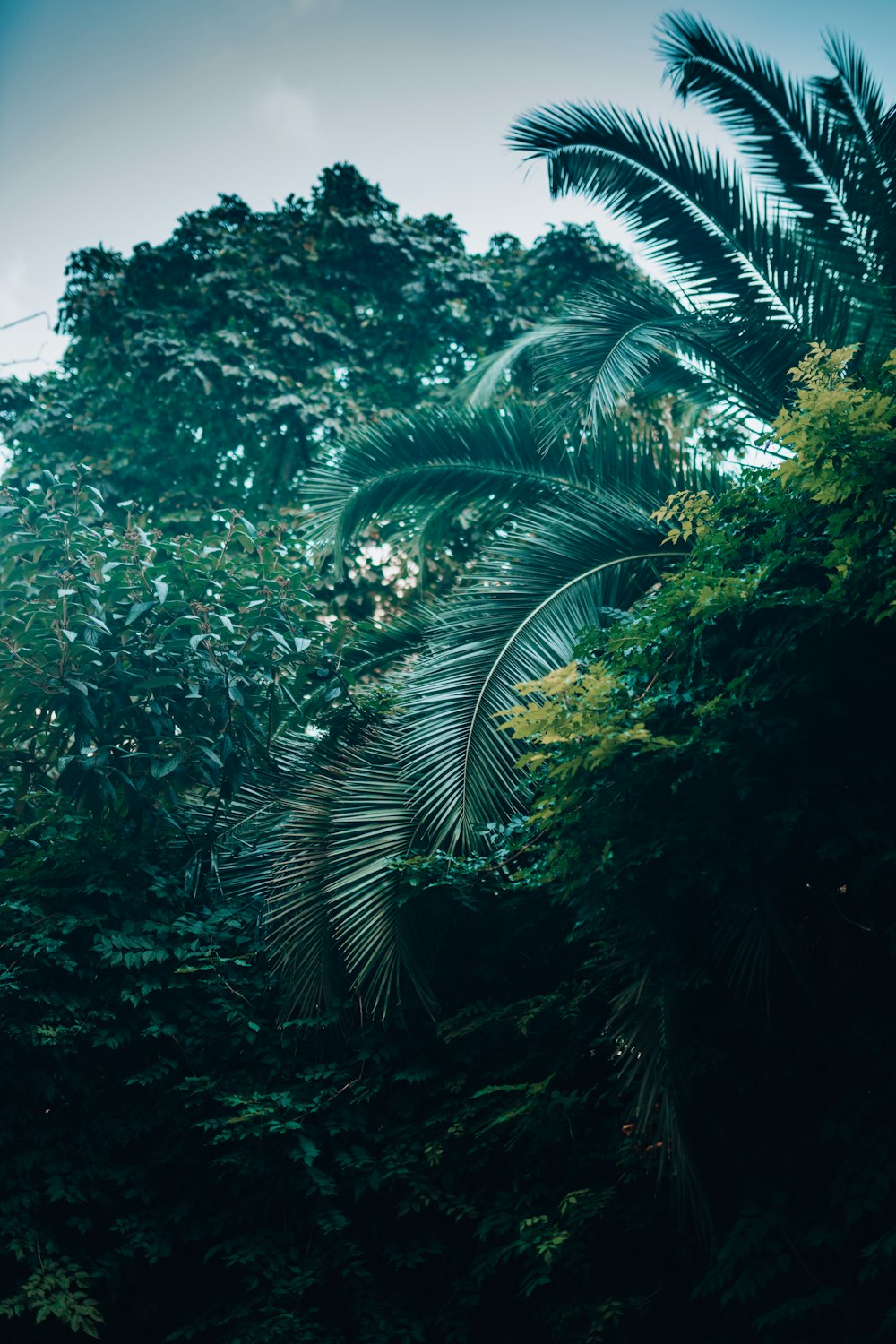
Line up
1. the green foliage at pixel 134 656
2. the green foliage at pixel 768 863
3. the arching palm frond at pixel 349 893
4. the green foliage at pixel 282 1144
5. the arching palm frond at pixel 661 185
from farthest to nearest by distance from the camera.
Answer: the arching palm frond at pixel 661 185 < the green foliage at pixel 134 656 < the arching palm frond at pixel 349 893 < the green foliage at pixel 282 1144 < the green foliage at pixel 768 863

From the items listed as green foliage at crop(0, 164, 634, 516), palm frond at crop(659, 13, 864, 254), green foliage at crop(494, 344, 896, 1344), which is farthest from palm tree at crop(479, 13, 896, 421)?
green foliage at crop(0, 164, 634, 516)

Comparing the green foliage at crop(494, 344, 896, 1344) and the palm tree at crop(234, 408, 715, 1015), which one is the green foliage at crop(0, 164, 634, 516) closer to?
the palm tree at crop(234, 408, 715, 1015)

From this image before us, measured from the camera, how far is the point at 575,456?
18.3 feet

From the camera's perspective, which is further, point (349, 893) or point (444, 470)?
point (444, 470)

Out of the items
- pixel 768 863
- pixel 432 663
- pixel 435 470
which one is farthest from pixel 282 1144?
pixel 435 470

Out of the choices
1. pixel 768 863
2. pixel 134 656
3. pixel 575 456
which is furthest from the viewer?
pixel 575 456

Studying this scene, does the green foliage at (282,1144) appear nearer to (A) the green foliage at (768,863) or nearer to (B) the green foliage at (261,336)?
(A) the green foliage at (768,863)

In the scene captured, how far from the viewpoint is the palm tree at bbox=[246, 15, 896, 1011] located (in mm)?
4297

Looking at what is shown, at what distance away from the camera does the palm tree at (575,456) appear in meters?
4.30

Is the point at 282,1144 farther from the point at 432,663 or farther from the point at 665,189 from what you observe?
the point at 665,189

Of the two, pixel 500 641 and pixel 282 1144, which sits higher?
pixel 500 641

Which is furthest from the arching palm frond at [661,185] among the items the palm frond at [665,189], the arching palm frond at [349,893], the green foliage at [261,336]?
the green foliage at [261,336]

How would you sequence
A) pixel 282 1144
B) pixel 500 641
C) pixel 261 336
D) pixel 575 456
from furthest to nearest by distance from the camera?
pixel 261 336, pixel 575 456, pixel 500 641, pixel 282 1144

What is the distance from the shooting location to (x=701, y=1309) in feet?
10.5
